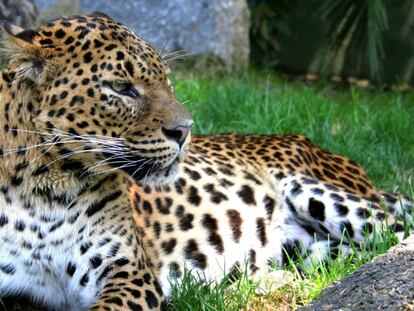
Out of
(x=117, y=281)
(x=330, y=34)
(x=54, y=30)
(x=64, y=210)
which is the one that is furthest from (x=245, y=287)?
(x=330, y=34)

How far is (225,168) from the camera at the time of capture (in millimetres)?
7523

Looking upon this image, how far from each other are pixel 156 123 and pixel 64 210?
0.85 meters

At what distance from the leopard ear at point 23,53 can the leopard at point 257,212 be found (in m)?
1.45

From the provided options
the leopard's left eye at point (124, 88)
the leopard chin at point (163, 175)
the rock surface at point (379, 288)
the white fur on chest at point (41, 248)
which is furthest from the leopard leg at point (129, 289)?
the rock surface at point (379, 288)

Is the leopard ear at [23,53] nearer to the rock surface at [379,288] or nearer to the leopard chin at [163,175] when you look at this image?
the leopard chin at [163,175]

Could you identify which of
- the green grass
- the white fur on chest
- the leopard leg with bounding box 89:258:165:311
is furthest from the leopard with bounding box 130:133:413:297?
the green grass

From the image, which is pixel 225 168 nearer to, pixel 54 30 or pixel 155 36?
pixel 54 30

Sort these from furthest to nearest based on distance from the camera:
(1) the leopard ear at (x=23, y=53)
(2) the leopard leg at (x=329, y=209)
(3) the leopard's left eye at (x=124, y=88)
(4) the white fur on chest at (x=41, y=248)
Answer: (2) the leopard leg at (x=329, y=209) → (4) the white fur on chest at (x=41, y=248) → (3) the leopard's left eye at (x=124, y=88) → (1) the leopard ear at (x=23, y=53)

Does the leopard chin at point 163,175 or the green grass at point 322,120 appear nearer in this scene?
the leopard chin at point 163,175

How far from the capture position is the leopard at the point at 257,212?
6.77 meters

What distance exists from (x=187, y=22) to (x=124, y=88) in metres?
7.86

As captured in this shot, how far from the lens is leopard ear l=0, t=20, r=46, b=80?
562 cm

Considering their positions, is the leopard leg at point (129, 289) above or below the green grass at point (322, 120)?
below

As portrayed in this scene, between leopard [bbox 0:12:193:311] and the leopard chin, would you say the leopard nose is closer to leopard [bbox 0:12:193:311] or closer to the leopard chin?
leopard [bbox 0:12:193:311]
